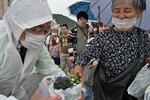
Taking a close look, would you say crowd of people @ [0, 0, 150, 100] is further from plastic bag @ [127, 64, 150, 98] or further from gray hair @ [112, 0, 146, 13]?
plastic bag @ [127, 64, 150, 98]

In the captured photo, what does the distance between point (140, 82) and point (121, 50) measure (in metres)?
0.36

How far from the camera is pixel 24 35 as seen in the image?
92.8 inches

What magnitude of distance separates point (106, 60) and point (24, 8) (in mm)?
1188

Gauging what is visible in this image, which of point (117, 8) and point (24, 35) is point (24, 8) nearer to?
point (24, 35)

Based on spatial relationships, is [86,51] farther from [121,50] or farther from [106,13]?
[106,13]

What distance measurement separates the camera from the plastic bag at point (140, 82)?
2961mm

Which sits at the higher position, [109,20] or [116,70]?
[109,20]

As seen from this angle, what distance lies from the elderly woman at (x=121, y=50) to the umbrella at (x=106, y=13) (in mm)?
448

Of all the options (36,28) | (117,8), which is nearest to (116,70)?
(117,8)

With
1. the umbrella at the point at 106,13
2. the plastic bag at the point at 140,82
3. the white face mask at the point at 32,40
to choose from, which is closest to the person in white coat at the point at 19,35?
the white face mask at the point at 32,40

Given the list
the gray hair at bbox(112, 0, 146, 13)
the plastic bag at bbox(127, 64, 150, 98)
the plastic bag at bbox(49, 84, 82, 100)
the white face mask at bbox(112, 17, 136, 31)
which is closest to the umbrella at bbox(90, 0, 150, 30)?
the gray hair at bbox(112, 0, 146, 13)

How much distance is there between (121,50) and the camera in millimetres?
3092

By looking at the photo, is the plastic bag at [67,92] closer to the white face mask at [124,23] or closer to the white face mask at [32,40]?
the white face mask at [32,40]

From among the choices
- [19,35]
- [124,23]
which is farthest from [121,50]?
[19,35]
